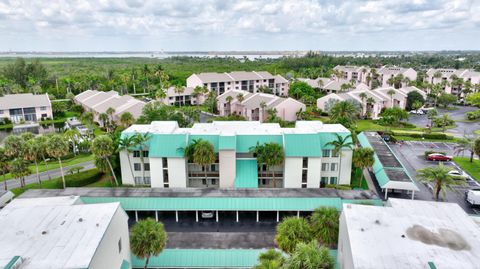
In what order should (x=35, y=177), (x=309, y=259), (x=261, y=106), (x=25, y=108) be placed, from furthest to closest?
(x=25, y=108) → (x=261, y=106) → (x=35, y=177) → (x=309, y=259)

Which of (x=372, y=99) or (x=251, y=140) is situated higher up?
(x=372, y=99)

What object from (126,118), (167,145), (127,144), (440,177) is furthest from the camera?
(126,118)

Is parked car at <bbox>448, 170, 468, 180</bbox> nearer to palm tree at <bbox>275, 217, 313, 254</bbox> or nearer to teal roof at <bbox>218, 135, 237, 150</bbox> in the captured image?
teal roof at <bbox>218, 135, 237, 150</bbox>

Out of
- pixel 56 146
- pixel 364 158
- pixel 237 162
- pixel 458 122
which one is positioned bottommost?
pixel 458 122

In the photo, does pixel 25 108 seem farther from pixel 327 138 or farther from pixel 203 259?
pixel 203 259

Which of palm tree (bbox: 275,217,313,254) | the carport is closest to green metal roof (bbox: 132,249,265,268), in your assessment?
palm tree (bbox: 275,217,313,254)

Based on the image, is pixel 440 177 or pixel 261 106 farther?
pixel 261 106

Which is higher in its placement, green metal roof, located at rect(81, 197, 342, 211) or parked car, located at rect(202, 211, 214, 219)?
green metal roof, located at rect(81, 197, 342, 211)

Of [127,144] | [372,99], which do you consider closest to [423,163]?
[372,99]
